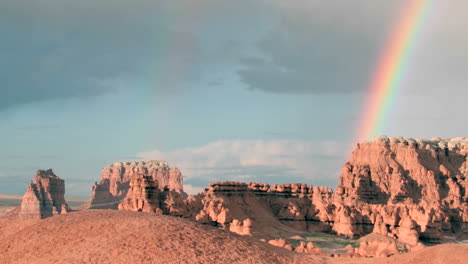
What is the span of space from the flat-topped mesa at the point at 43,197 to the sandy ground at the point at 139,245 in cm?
12231

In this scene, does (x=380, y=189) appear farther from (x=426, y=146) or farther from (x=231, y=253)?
(x=231, y=253)

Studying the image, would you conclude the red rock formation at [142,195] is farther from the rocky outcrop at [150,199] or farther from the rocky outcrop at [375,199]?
the rocky outcrop at [375,199]

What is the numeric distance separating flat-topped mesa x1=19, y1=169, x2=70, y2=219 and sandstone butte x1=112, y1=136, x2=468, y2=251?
231 ft

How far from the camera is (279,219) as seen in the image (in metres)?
108

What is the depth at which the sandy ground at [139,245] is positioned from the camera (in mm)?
A: 34750

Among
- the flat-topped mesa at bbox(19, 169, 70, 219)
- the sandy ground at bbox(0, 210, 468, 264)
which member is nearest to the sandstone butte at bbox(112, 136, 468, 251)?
the sandy ground at bbox(0, 210, 468, 264)

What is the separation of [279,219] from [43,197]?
85.5 meters

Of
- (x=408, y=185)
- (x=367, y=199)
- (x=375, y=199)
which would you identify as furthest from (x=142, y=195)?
(x=408, y=185)

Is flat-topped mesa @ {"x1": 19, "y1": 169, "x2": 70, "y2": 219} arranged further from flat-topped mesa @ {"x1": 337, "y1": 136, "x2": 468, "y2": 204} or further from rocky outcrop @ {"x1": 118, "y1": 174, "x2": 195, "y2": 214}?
flat-topped mesa @ {"x1": 337, "y1": 136, "x2": 468, "y2": 204}

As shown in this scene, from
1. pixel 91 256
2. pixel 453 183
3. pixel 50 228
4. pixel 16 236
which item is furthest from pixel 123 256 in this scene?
pixel 453 183

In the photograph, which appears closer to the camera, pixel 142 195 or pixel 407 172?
pixel 142 195

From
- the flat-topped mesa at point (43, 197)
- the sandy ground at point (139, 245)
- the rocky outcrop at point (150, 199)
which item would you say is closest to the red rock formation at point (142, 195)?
the rocky outcrop at point (150, 199)

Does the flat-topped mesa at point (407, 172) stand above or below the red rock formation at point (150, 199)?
above

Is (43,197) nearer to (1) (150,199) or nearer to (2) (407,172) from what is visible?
(1) (150,199)
